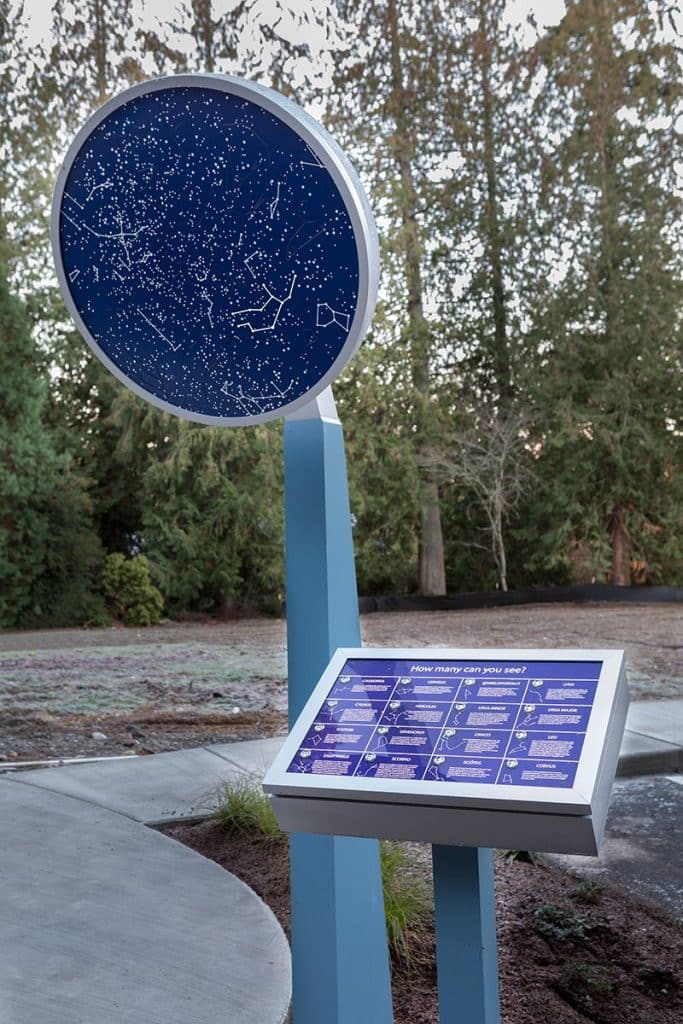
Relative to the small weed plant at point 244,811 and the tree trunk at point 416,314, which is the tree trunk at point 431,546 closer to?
the tree trunk at point 416,314

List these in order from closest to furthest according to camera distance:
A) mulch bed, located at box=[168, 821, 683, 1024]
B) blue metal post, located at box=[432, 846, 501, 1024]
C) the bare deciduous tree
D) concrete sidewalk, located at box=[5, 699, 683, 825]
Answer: blue metal post, located at box=[432, 846, 501, 1024], mulch bed, located at box=[168, 821, 683, 1024], concrete sidewalk, located at box=[5, 699, 683, 825], the bare deciduous tree

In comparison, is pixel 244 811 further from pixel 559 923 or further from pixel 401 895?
pixel 559 923

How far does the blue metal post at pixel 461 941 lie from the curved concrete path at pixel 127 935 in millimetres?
659

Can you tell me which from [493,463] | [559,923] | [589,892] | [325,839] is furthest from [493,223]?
[325,839]

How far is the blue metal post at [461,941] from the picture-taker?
1.36m

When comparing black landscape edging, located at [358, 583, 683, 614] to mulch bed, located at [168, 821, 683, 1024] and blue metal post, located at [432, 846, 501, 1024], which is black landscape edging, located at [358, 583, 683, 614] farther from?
blue metal post, located at [432, 846, 501, 1024]

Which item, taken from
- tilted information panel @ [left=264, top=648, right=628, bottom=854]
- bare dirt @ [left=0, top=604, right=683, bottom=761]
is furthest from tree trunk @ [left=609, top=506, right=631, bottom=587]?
tilted information panel @ [left=264, top=648, right=628, bottom=854]

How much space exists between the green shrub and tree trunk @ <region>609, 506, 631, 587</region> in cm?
286

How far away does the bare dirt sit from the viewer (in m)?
5.76

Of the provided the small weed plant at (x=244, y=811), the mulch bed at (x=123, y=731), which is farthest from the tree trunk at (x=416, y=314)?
the small weed plant at (x=244, y=811)

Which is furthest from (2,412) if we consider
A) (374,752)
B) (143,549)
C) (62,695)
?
(374,752)

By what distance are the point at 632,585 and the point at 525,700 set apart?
564 centimetres

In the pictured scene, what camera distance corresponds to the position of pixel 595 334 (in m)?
7.05

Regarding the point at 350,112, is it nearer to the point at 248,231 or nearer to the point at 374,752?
the point at 248,231
